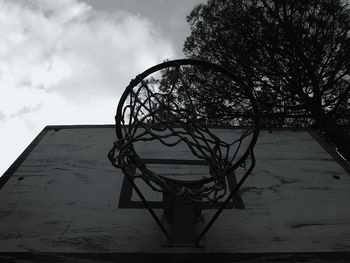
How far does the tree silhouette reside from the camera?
489 cm

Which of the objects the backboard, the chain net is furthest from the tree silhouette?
the chain net

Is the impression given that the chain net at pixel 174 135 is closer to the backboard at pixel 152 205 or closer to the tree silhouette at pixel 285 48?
the backboard at pixel 152 205

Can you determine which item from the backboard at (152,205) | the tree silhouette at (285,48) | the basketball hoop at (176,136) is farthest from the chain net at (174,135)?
the tree silhouette at (285,48)

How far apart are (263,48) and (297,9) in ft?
2.49

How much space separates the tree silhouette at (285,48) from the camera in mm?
4891

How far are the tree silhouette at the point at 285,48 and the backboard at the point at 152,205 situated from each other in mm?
2083

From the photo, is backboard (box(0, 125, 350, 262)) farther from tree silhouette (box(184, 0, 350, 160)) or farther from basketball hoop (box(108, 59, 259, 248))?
tree silhouette (box(184, 0, 350, 160))

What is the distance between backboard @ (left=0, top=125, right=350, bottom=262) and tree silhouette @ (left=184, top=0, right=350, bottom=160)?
208 cm

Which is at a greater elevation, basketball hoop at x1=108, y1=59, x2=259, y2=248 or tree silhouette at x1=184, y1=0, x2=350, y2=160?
tree silhouette at x1=184, y1=0, x2=350, y2=160

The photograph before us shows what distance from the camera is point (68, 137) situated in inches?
117

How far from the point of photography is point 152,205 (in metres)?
2.24

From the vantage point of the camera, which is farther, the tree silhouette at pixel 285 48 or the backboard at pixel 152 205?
the tree silhouette at pixel 285 48

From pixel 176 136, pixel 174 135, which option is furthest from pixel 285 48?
pixel 174 135

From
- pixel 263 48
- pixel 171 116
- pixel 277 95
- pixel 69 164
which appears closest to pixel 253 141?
pixel 171 116
